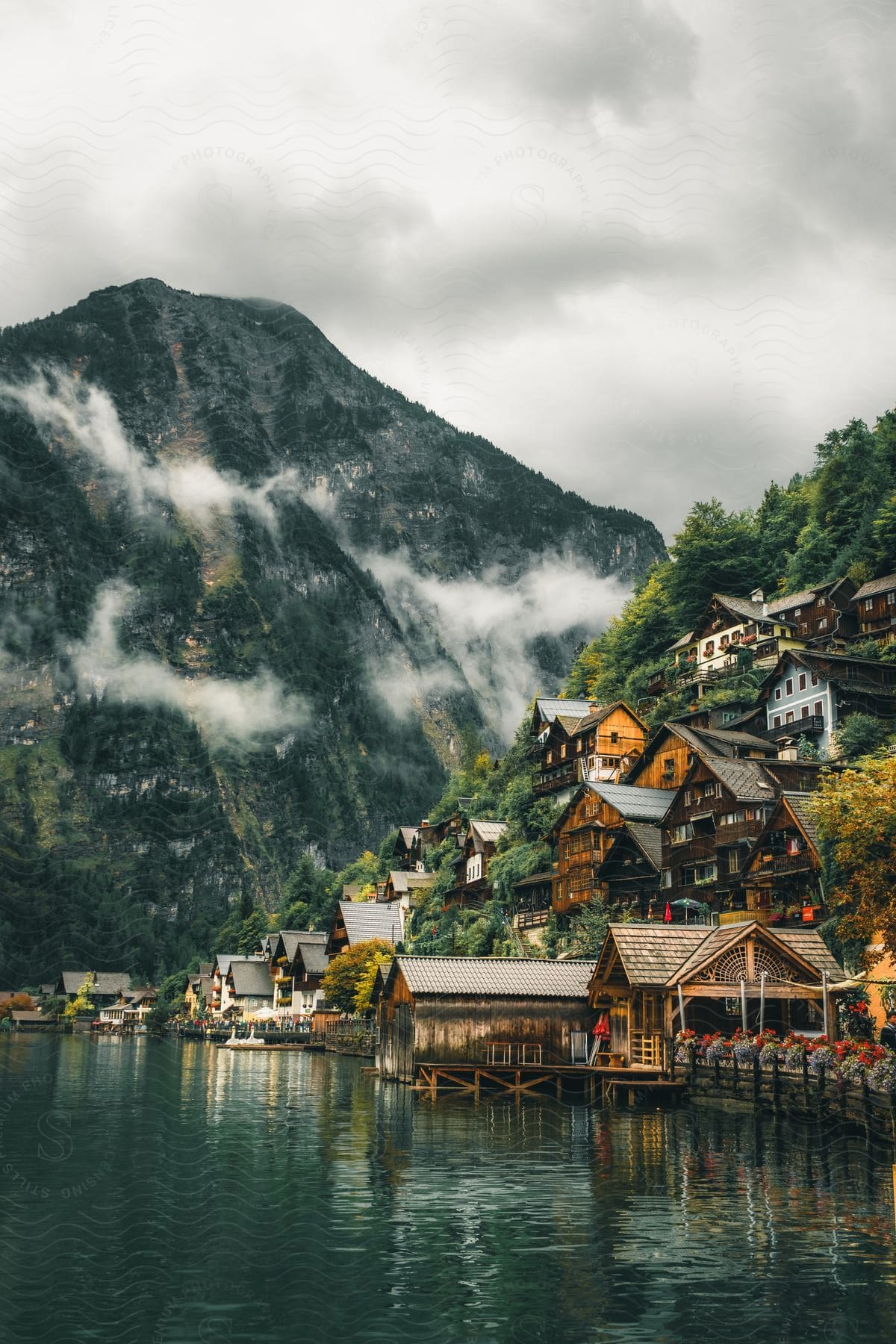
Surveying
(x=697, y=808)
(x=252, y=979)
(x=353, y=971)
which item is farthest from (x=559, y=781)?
(x=252, y=979)

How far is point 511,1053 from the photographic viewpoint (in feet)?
193

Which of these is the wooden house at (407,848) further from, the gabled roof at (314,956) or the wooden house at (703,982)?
the wooden house at (703,982)

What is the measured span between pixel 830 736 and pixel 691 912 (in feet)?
57.3

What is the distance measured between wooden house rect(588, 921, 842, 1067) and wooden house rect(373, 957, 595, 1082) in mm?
1874

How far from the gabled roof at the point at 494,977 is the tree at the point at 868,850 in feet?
54.6

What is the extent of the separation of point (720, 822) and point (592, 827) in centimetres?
1319

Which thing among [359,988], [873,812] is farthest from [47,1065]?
[873,812]

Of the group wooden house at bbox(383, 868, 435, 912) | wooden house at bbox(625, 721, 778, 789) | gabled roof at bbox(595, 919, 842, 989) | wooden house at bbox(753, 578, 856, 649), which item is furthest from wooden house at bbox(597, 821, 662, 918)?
wooden house at bbox(383, 868, 435, 912)

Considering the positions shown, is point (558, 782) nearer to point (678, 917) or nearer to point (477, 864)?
point (477, 864)

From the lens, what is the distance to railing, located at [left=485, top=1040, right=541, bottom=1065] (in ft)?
193

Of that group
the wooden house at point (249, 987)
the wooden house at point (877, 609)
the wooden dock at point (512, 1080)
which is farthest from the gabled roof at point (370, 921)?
the wooden dock at point (512, 1080)

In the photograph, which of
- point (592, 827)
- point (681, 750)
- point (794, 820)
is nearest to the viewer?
point (794, 820)

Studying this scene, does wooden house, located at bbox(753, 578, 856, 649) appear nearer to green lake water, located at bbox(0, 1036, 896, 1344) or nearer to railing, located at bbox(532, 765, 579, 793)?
railing, located at bbox(532, 765, 579, 793)

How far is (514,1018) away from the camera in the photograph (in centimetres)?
5947
